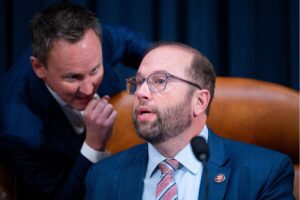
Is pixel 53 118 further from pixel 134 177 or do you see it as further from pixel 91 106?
pixel 134 177

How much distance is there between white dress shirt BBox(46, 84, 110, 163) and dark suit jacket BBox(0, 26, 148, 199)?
32 millimetres

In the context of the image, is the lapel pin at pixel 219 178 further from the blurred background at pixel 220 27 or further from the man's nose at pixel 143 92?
the blurred background at pixel 220 27

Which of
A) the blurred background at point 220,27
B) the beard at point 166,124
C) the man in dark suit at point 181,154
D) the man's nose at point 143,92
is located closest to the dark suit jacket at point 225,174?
the man in dark suit at point 181,154

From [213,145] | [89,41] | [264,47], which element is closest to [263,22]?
[264,47]

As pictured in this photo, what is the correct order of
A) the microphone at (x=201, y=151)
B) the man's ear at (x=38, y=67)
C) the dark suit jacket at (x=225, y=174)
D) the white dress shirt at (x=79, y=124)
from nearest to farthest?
the microphone at (x=201, y=151) < the dark suit jacket at (x=225, y=174) < the white dress shirt at (x=79, y=124) < the man's ear at (x=38, y=67)

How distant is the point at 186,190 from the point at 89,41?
24.2 inches

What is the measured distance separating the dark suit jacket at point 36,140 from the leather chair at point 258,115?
0.44 meters

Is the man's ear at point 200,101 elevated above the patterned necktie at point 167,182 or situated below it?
above

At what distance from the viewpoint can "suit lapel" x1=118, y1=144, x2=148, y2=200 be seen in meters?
1.55

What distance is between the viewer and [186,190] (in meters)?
1.49

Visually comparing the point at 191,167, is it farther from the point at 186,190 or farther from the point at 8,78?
the point at 8,78

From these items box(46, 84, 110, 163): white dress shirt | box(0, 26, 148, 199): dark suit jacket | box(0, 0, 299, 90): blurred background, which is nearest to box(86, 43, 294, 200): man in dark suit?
box(46, 84, 110, 163): white dress shirt

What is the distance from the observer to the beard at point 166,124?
4.88 ft

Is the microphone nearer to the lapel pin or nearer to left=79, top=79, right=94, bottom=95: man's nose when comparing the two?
Answer: the lapel pin
